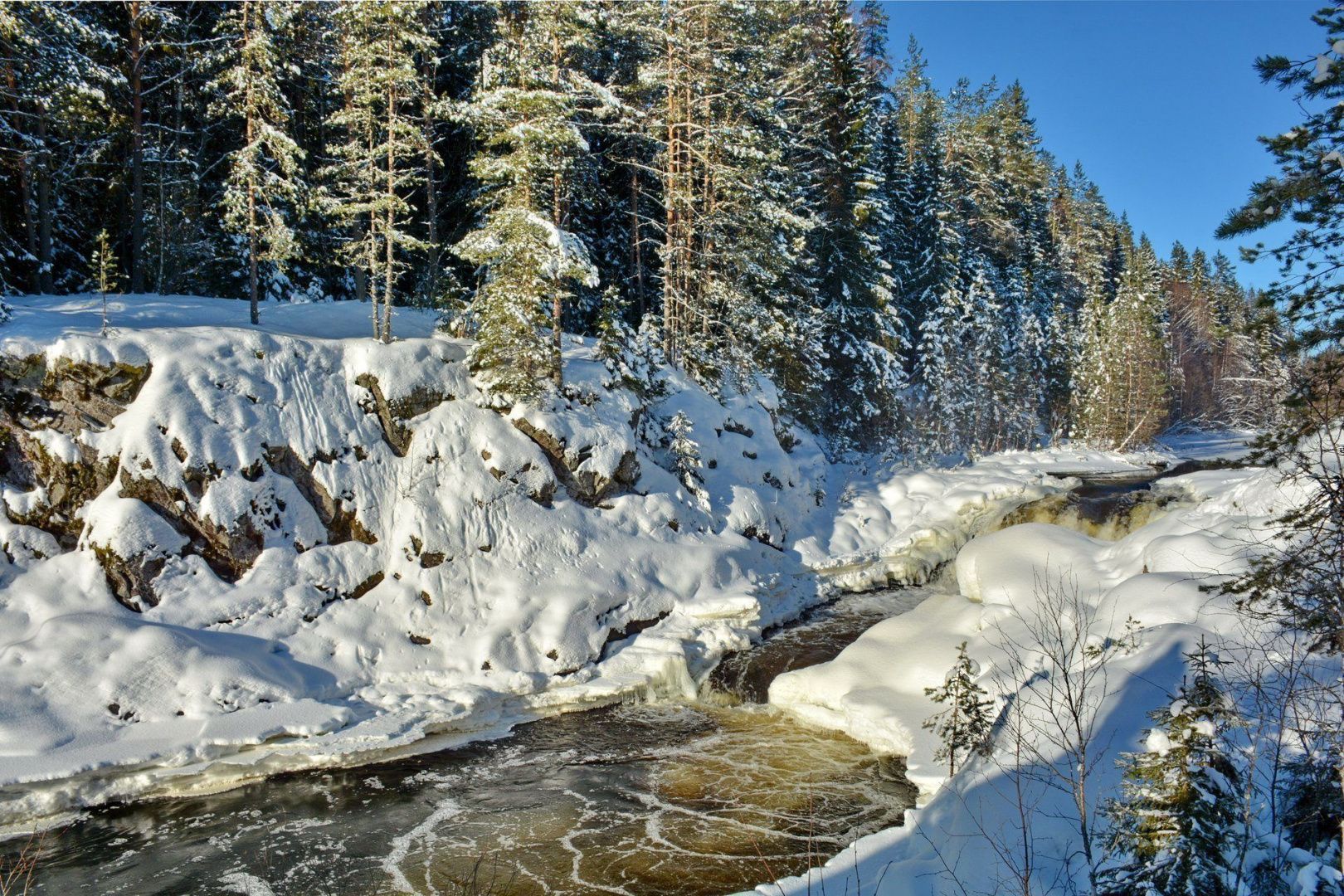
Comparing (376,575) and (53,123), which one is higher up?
(53,123)

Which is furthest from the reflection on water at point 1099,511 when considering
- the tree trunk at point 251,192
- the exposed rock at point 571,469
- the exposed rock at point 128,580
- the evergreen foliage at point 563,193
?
the tree trunk at point 251,192

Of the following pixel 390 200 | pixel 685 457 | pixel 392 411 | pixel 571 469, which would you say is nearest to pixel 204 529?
pixel 392 411

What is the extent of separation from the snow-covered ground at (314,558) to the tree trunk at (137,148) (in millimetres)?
2044

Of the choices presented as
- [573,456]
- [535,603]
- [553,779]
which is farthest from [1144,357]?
[553,779]

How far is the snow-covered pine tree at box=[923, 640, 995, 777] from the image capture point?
10.1 m

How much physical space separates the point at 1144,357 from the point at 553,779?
40.8 m

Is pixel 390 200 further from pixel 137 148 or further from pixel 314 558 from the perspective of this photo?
pixel 314 558

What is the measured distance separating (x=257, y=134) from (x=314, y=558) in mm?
10440

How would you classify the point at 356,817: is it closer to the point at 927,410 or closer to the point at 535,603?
the point at 535,603

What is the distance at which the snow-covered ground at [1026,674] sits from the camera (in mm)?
7367

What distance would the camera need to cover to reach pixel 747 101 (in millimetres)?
25578

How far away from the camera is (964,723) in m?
10.4

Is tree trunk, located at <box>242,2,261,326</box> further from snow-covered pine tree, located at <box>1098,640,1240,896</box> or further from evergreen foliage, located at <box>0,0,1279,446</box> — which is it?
snow-covered pine tree, located at <box>1098,640,1240,896</box>

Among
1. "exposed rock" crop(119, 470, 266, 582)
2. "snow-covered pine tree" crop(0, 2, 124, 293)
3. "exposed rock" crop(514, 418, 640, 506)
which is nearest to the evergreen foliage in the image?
"snow-covered pine tree" crop(0, 2, 124, 293)
